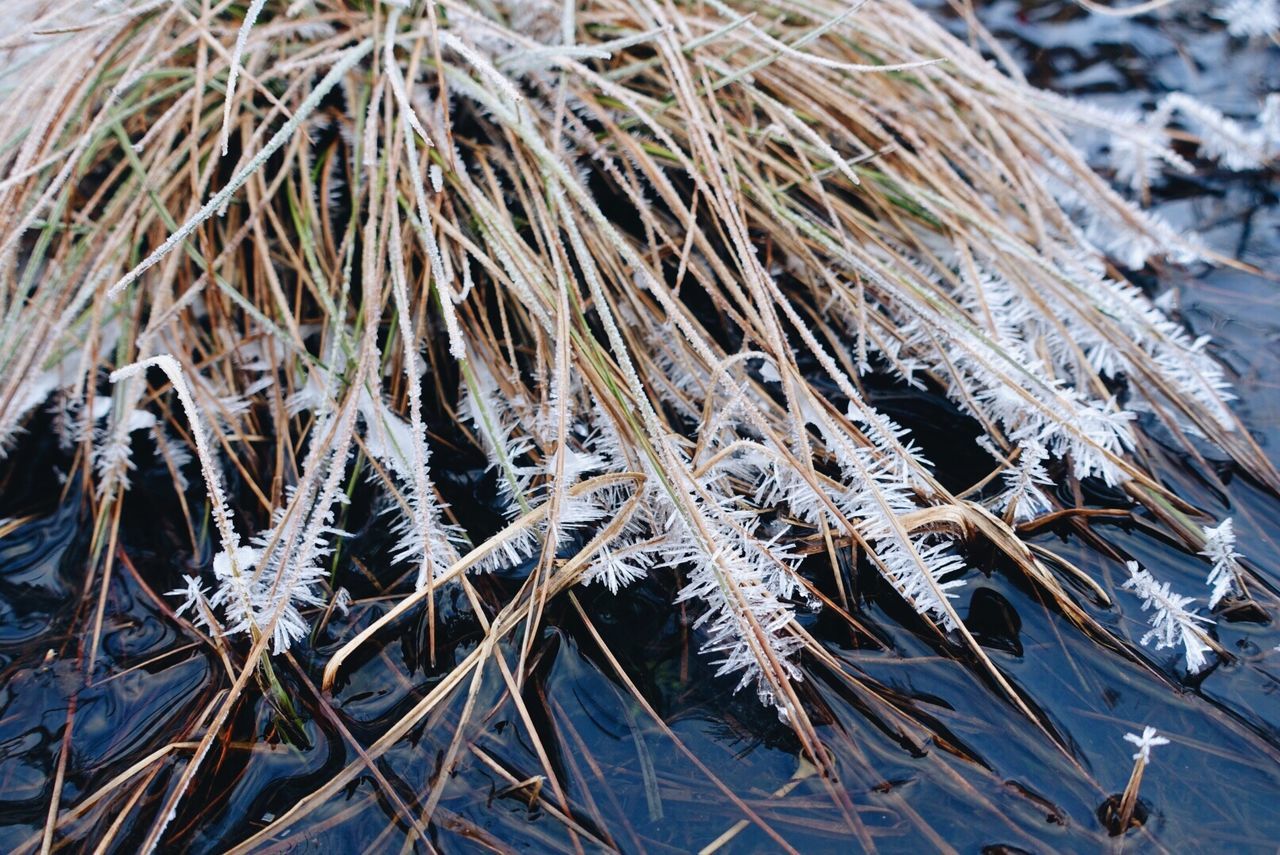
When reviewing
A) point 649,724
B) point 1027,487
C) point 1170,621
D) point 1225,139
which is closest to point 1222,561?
point 1170,621

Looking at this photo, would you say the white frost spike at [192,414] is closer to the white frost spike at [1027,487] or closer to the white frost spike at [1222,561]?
the white frost spike at [1027,487]

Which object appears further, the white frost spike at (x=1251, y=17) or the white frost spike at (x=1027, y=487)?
the white frost spike at (x=1251, y=17)

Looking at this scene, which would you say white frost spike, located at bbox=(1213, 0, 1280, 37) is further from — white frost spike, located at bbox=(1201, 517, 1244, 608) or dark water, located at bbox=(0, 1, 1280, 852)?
white frost spike, located at bbox=(1201, 517, 1244, 608)

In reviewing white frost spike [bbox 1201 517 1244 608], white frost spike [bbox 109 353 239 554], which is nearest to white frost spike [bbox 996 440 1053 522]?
white frost spike [bbox 1201 517 1244 608]

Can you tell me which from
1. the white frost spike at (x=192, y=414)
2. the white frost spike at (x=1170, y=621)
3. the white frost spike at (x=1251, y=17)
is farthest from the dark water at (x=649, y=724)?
the white frost spike at (x=1251, y=17)

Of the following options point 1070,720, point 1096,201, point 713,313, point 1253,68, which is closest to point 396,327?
point 713,313

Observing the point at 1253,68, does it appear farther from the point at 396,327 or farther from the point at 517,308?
the point at 396,327

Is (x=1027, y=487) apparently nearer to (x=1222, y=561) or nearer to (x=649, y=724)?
(x=1222, y=561)

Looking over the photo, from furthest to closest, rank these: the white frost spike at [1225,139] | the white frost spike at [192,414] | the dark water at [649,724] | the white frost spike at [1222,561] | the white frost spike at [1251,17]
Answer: the white frost spike at [1251,17], the white frost spike at [1225,139], the white frost spike at [1222,561], the dark water at [649,724], the white frost spike at [192,414]
